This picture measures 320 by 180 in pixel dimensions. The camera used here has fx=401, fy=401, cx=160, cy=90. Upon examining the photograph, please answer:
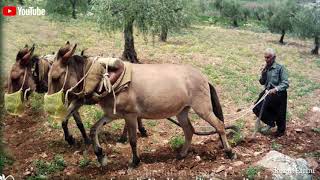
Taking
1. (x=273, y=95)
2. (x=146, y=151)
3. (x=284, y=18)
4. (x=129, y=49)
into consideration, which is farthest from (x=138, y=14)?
(x=284, y=18)

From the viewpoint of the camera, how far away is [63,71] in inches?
268

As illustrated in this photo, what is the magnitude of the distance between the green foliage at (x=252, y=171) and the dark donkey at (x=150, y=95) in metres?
0.81

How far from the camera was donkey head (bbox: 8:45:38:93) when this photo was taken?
729cm

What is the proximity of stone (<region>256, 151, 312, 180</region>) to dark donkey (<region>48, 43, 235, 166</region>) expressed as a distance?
866 mm

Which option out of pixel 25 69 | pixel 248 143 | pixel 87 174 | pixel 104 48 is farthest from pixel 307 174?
pixel 104 48

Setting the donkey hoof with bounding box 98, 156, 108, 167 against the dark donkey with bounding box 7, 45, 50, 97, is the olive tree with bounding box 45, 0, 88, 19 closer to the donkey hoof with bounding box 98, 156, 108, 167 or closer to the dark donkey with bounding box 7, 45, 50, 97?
the dark donkey with bounding box 7, 45, 50, 97

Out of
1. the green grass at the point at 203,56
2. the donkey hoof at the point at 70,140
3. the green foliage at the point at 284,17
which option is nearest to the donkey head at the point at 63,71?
the donkey hoof at the point at 70,140

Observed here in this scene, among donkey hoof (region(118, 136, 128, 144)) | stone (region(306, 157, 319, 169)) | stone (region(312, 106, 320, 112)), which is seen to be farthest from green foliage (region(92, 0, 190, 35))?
stone (region(306, 157, 319, 169))

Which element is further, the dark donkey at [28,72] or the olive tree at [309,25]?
the olive tree at [309,25]

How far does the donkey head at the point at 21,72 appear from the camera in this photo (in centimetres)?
729

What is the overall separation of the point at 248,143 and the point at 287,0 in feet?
99.7

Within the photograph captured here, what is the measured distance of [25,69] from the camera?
291 inches

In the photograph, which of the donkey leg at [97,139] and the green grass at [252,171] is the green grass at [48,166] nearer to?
the donkey leg at [97,139]

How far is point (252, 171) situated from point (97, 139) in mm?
2835
